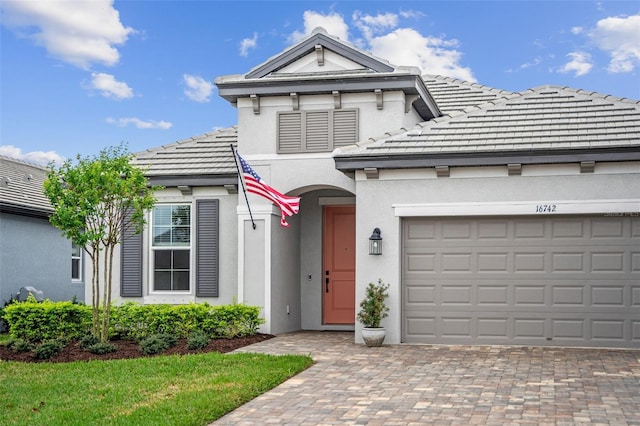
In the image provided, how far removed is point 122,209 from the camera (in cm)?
1415

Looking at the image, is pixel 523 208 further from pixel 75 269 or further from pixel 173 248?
pixel 75 269

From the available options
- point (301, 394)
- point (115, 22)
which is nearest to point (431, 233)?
point (301, 394)

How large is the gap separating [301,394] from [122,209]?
6115 mm

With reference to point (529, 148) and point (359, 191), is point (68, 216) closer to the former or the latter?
point (359, 191)

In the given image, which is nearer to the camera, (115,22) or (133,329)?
(133,329)

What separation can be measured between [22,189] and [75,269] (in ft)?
9.97

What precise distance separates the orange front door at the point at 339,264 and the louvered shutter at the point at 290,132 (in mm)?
1951

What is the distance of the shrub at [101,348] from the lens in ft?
42.8

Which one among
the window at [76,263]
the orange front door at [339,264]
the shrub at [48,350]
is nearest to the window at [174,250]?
the orange front door at [339,264]

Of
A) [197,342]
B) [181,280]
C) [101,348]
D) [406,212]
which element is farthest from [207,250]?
[406,212]

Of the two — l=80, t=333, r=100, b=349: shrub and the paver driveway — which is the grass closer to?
the paver driveway

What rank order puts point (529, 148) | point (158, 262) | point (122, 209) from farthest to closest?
point (158, 262) → point (122, 209) → point (529, 148)

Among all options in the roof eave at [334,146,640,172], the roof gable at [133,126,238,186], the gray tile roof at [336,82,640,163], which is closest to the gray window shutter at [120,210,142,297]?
the roof gable at [133,126,238,186]

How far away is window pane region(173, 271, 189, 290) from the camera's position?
Answer: 53.6 feet
